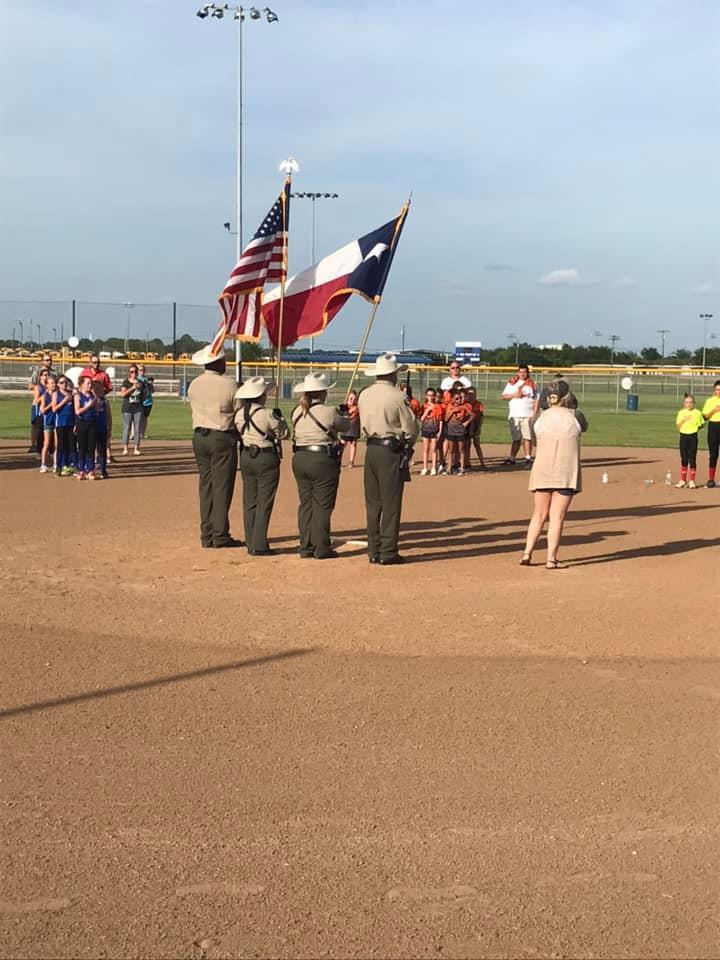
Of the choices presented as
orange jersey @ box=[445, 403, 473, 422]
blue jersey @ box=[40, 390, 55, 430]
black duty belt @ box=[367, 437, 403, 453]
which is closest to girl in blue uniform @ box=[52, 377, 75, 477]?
blue jersey @ box=[40, 390, 55, 430]

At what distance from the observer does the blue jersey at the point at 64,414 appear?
1898cm

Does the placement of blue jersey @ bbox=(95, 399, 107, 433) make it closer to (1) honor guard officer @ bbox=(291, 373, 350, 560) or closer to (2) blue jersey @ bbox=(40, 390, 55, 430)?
(2) blue jersey @ bbox=(40, 390, 55, 430)

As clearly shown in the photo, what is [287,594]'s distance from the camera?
31.7 feet

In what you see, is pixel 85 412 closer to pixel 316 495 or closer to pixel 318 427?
pixel 318 427

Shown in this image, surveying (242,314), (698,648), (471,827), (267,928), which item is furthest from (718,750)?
(242,314)

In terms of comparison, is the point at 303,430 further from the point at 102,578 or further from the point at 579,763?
the point at 579,763

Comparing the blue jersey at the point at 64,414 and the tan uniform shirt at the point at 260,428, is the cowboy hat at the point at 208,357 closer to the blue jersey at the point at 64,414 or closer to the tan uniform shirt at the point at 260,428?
the tan uniform shirt at the point at 260,428

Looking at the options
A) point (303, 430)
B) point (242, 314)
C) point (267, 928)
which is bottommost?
point (267, 928)

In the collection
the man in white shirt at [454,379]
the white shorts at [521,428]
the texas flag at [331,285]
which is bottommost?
the white shorts at [521,428]

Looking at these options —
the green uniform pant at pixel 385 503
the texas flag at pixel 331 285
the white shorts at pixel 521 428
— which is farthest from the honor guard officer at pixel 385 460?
the white shorts at pixel 521 428

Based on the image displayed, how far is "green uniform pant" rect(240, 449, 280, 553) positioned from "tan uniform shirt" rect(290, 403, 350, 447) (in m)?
0.40

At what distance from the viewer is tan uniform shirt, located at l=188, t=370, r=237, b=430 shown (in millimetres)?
11859

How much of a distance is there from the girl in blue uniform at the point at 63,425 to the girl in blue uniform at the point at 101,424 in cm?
50

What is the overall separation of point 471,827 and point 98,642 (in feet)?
12.7
